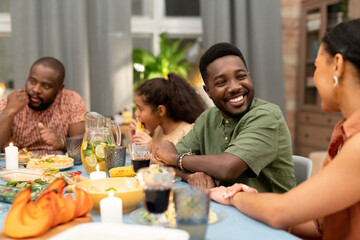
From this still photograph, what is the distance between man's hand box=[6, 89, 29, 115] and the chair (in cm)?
170

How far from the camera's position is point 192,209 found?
3.05ft

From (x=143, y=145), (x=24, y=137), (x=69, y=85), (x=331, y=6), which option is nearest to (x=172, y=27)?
(x=69, y=85)

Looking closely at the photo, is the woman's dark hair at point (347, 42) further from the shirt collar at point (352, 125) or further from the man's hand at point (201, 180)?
the man's hand at point (201, 180)

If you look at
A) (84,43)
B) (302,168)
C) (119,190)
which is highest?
(84,43)

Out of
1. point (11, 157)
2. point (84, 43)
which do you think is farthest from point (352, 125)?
point (84, 43)

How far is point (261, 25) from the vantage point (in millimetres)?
4793

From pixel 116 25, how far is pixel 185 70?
900 millimetres

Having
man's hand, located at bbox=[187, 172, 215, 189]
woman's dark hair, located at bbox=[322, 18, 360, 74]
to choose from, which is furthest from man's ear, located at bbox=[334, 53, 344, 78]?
man's hand, located at bbox=[187, 172, 215, 189]

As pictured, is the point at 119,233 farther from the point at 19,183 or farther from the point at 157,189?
the point at 19,183

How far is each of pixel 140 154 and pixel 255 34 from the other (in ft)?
11.4

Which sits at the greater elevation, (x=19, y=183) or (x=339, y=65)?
(x=339, y=65)

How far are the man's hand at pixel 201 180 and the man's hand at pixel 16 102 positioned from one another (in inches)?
59.5

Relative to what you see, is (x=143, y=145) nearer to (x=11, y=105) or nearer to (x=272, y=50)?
(x=11, y=105)

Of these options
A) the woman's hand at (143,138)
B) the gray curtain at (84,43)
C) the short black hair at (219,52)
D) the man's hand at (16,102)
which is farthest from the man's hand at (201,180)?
the gray curtain at (84,43)
